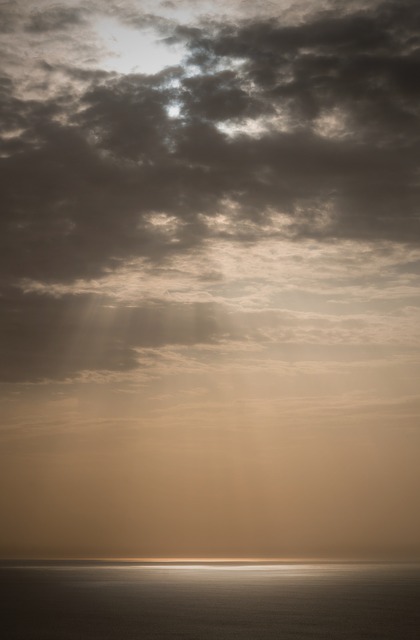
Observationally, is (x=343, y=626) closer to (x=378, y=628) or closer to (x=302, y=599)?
(x=378, y=628)

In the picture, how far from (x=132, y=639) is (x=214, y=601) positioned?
68.8 m

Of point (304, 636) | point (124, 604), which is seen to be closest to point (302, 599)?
point (124, 604)

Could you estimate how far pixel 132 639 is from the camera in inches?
3155

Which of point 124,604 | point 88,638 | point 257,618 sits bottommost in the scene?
point 88,638

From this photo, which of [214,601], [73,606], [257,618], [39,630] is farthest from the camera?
[214,601]

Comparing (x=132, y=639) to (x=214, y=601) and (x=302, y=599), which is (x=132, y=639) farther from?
(x=302, y=599)

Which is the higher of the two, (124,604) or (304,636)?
(124,604)

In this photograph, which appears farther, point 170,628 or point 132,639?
point 170,628

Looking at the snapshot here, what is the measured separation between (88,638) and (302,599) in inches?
3208

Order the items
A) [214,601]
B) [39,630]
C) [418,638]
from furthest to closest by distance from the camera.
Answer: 1. [214,601]
2. [39,630]
3. [418,638]

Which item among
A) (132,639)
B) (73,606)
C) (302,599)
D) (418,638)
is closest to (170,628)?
(132,639)

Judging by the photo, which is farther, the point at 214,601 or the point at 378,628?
the point at 214,601

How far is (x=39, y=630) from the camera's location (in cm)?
8819

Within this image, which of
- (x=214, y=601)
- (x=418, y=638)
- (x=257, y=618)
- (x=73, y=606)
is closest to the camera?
(x=418, y=638)
